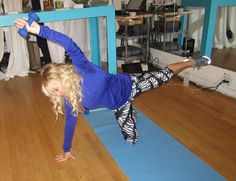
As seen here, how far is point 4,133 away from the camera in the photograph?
219 centimetres

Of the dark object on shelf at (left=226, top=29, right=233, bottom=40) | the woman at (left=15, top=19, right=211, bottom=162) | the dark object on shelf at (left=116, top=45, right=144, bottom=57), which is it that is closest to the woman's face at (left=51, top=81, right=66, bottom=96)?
the woman at (left=15, top=19, right=211, bottom=162)

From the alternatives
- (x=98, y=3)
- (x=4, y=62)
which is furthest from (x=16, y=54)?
(x=98, y=3)

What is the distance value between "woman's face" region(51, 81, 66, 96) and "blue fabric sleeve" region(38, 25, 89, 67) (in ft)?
0.52

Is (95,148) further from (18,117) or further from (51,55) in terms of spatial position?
(51,55)

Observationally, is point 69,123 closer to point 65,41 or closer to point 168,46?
point 65,41

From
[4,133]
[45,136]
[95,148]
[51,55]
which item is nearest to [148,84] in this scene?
[95,148]

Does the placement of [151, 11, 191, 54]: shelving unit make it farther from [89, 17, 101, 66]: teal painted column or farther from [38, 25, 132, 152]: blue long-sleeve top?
[38, 25, 132, 152]: blue long-sleeve top

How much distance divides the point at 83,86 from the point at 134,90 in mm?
459

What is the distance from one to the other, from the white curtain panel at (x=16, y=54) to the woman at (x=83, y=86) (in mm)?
2193

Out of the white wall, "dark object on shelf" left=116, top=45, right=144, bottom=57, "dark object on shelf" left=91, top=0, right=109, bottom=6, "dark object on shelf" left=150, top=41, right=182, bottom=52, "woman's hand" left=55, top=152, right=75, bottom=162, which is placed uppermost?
"dark object on shelf" left=91, top=0, right=109, bottom=6

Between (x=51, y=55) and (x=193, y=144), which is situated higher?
(x=51, y=55)

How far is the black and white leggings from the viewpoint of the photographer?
1.81 meters

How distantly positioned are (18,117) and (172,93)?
1.68 metres

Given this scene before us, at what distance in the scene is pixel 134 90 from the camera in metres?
1.79
